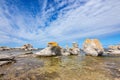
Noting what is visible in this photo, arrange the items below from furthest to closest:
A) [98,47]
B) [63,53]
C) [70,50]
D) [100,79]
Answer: [70,50], [63,53], [98,47], [100,79]

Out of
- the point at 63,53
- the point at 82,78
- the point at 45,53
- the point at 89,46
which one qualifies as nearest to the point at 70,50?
the point at 63,53

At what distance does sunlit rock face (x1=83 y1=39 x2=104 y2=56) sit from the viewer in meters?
35.3

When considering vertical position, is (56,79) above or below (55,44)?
below

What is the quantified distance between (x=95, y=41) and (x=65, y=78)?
88.8 feet

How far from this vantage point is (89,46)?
121 ft

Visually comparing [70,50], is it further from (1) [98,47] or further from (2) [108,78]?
(2) [108,78]

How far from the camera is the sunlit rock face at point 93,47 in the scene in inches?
1389

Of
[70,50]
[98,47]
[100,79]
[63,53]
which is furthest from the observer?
[70,50]

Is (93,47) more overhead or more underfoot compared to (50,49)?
more underfoot

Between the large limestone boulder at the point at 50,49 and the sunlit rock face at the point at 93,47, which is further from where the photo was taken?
the large limestone boulder at the point at 50,49

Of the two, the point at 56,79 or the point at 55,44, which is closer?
the point at 56,79

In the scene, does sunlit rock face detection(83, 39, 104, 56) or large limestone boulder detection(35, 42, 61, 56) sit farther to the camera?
large limestone boulder detection(35, 42, 61, 56)

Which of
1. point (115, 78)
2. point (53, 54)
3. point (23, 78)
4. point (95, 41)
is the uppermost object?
point (95, 41)

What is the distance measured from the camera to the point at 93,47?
3556 cm
